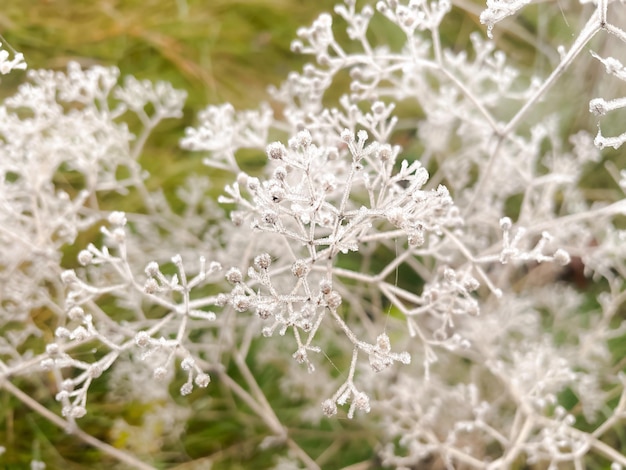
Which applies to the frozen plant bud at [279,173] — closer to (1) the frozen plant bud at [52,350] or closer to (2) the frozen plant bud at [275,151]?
(2) the frozen plant bud at [275,151]

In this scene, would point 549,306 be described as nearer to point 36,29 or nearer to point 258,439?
point 258,439

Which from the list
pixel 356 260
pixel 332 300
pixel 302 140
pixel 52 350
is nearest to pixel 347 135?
pixel 302 140

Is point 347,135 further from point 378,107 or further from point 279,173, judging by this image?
point 378,107

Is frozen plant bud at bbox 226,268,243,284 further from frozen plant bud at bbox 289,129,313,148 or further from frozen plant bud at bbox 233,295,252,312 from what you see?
frozen plant bud at bbox 289,129,313,148

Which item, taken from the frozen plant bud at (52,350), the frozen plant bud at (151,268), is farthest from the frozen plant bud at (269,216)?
the frozen plant bud at (52,350)

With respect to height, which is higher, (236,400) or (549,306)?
(549,306)

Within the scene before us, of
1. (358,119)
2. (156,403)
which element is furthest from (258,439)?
(358,119)

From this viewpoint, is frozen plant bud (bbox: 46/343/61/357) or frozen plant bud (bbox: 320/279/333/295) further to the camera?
frozen plant bud (bbox: 46/343/61/357)

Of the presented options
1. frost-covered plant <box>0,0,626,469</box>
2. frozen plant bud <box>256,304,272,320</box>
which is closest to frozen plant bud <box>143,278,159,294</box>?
frost-covered plant <box>0,0,626,469</box>
